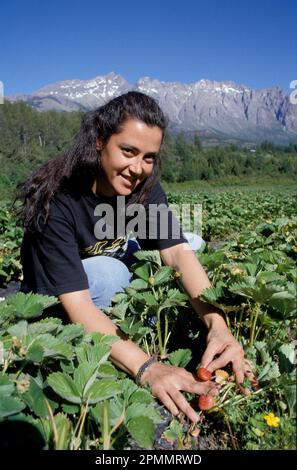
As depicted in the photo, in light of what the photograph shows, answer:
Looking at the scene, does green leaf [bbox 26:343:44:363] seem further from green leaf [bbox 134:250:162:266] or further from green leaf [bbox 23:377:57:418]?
green leaf [bbox 134:250:162:266]

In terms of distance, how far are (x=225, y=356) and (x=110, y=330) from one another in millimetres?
492

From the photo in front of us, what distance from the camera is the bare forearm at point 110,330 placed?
66.7 inches

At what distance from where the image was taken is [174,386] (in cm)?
158

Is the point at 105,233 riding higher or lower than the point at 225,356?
higher

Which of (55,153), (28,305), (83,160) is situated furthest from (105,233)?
(55,153)

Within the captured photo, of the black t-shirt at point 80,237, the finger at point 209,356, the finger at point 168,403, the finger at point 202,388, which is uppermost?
the black t-shirt at point 80,237

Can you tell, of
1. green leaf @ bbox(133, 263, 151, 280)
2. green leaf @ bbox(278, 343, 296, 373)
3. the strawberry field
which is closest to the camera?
the strawberry field

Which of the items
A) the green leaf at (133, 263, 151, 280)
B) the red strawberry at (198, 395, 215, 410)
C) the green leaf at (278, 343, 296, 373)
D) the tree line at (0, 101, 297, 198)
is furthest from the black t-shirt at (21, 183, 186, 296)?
the tree line at (0, 101, 297, 198)

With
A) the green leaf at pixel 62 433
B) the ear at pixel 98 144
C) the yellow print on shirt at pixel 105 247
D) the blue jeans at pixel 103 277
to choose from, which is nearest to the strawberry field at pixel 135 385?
the green leaf at pixel 62 433

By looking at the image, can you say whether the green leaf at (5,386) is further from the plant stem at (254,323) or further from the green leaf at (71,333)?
the plant stem at (254,323)

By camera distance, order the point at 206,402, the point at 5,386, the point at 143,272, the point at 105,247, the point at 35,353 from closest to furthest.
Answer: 1. the point at 5,386
2. the point at 35,353
3. the point at 206,402
4. the point at 143,272
5. the point at 105,247

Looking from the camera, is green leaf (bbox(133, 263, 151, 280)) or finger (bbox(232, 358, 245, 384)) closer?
finger (bbox(232, 358, 245, 384))

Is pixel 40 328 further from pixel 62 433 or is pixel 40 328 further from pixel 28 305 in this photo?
pixel 62 433

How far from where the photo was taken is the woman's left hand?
1.63 m
